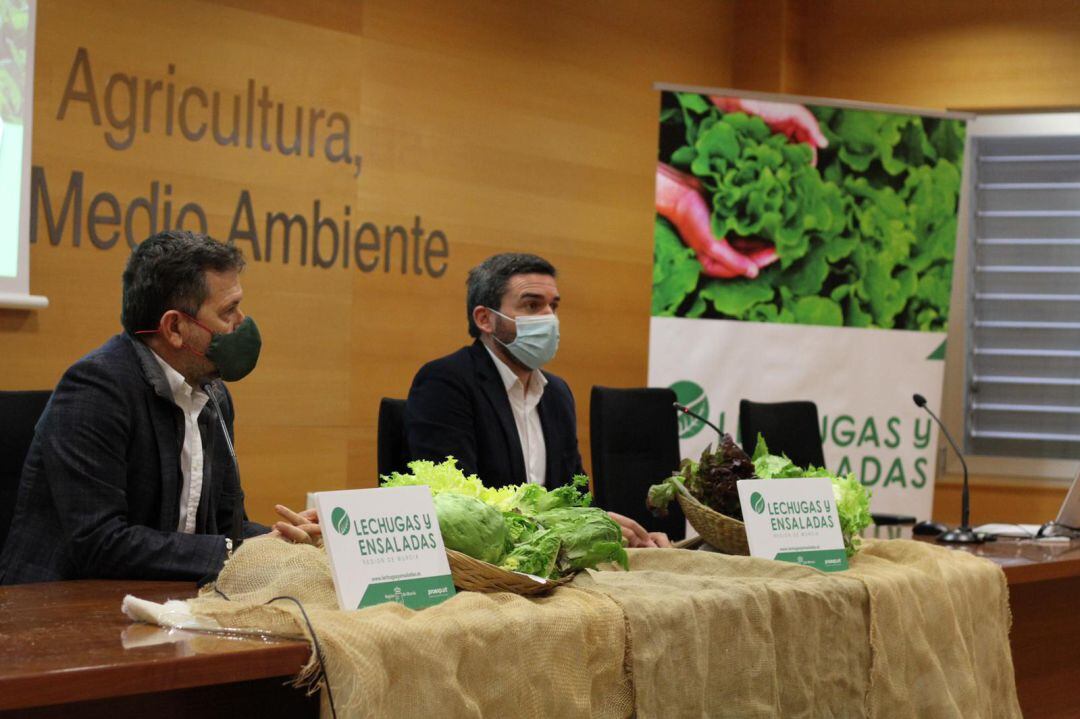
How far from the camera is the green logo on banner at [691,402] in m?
5.02

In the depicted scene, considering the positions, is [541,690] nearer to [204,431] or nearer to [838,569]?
[838,569]

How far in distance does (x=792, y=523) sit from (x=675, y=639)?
1.93ft

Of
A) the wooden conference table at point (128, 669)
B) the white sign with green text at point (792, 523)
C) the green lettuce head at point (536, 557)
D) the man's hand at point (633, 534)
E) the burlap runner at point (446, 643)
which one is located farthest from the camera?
the man's hand at point (633, 534)

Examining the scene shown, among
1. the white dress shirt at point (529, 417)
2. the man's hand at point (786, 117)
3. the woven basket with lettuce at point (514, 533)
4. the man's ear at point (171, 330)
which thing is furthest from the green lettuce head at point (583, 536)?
the man's hand at point (786, 117)

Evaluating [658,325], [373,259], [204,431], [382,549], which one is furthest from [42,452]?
[658,325]

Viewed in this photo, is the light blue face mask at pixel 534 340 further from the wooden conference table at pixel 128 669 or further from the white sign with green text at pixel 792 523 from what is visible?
the wooden conference table at pixel 128 669

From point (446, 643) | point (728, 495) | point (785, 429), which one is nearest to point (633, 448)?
point (785, 429)

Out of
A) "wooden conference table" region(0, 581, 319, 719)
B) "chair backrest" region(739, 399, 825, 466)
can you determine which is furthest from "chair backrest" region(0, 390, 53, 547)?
"chair backrest" region(739, 399, 825, 466)

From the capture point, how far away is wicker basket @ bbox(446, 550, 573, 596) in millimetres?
1868

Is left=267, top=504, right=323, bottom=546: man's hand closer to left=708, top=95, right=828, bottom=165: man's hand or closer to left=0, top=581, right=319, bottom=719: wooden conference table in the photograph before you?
left=0, top=581, right=319, bottom=719: wooden conference table

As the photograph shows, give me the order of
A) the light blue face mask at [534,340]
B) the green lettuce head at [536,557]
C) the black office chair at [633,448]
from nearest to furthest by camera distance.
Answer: the green lettuce head at [536,557] → the light blue face mask at [534,340] → the black office chair at [633,448]

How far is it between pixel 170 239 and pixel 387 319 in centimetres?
254

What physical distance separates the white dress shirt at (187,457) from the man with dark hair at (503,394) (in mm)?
891

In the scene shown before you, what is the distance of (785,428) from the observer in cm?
425
